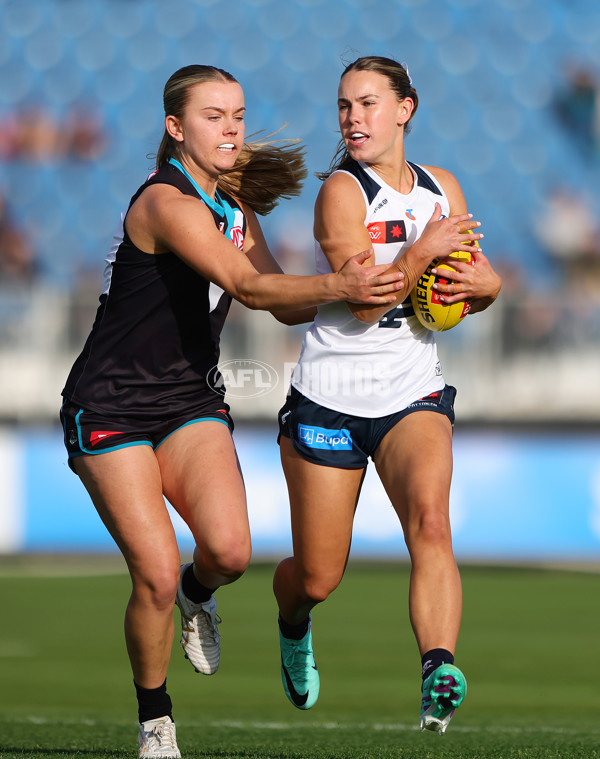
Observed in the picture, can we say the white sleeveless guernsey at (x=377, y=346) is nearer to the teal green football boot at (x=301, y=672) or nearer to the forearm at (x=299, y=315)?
the forearm at (x=299, y=315)

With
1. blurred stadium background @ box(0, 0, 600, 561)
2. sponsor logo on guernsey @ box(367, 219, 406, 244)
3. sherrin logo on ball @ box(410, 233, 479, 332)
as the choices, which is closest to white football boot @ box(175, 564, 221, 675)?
sherrin logo on ball @ box(410, 233, 479, 332)

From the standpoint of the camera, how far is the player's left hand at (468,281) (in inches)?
155

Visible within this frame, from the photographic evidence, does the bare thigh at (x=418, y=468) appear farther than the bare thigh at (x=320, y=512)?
No

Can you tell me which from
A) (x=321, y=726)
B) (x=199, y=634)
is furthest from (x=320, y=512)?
(x=321, y=726)

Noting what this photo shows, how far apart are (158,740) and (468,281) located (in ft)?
6.20

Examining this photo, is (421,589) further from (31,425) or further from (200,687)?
(31,425)

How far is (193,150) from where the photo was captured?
4113 mm

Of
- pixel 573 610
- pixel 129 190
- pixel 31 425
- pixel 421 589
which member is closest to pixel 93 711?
pixel 421 589

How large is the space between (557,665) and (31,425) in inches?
207

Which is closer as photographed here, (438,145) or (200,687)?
(200,687)

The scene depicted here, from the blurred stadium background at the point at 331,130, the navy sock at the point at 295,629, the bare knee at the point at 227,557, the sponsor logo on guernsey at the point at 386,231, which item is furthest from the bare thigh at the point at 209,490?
the blurred stadium background at the point at 331,130

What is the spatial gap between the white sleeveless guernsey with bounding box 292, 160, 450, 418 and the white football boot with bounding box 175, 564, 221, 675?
1.00 metres

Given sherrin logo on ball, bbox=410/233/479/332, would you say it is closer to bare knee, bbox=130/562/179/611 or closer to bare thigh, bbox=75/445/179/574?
bare thigh, bbox=75/445/179/574

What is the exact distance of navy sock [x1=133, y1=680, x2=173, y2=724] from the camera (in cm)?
405
